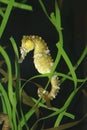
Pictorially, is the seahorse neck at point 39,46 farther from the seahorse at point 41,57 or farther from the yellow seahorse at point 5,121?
the yellow seahorse at point 5,121

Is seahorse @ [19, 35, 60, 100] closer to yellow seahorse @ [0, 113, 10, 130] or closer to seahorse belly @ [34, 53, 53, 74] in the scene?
seahorse belly @ [34, 53, 53, 74]

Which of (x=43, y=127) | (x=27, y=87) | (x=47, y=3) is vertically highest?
(x=47, y=3)

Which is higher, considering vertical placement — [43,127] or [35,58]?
[35,58]

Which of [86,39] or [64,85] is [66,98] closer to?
[64,85]

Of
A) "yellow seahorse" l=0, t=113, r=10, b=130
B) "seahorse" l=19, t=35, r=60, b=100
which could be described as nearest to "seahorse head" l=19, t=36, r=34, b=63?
"seahorse" l=19, t=35, r=60, b=100

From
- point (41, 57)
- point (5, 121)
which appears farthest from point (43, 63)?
point (5, 121)

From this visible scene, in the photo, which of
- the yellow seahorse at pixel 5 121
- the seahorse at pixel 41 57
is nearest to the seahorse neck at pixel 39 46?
the seahorse at pixel 41 57

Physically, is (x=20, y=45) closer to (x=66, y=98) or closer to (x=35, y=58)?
(x=35, y=58)

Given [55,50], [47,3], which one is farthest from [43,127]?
[47,3]
